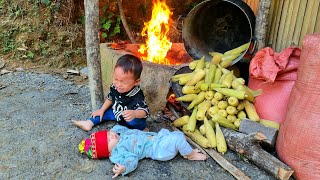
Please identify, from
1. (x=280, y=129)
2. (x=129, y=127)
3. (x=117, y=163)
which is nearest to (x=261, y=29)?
(x=280, y=129)

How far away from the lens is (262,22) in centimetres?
405

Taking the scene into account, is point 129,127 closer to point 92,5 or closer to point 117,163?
point 117,163

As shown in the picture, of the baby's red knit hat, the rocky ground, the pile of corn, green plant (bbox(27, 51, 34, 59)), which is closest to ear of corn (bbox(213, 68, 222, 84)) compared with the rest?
the pile of corn

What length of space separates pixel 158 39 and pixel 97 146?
8.31 ft

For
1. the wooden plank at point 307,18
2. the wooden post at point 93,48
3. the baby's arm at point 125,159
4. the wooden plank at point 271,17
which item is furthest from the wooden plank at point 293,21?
the baby's arm at point 125,159

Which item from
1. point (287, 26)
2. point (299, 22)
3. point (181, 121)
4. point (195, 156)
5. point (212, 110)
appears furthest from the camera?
point (287, 26)

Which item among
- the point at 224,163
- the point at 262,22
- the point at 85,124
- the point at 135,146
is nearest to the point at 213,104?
the point at 224,163

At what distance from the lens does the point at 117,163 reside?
2.83 m

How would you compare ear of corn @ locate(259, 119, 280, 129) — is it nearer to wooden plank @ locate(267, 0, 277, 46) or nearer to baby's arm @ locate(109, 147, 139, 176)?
baby's arm @ locate(109, 147, 139, 176)

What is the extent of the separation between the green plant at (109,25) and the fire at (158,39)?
4.55 ft

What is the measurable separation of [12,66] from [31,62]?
0.34 meters

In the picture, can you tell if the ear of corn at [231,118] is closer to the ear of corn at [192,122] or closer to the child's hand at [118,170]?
the ear of corn at [192,122]

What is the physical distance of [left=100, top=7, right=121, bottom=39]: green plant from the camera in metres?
6.61

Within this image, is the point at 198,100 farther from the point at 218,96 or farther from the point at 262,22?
the point at 262,22
